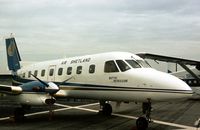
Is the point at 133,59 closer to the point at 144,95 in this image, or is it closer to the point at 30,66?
the point at 144,95

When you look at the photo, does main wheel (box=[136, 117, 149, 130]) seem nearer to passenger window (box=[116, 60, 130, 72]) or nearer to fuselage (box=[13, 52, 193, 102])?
fuselage (box=[13, 52, 193, 102])

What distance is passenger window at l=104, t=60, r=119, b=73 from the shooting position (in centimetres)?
1344

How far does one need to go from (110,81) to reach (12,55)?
1095 centimetres

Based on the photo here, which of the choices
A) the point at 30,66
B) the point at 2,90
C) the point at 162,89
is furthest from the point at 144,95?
the point at 30,66

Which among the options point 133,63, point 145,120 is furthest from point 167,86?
point 133,63

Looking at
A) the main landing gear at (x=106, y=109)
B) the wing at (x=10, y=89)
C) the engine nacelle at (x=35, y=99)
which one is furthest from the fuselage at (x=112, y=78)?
the main landing gear at (x=106, y=109)

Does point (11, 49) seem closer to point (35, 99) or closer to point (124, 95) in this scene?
point (35, 99)

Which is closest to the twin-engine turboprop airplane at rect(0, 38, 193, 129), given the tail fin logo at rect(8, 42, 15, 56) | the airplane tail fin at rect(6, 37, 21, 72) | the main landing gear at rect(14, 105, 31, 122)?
the main landing gear at rect(14, 105, 31, 122)

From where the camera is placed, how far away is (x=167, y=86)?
11.4 meters

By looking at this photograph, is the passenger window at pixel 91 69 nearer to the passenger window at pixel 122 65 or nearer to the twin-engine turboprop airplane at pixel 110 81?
the twin-engine turboprop airplane at pixel 110 81

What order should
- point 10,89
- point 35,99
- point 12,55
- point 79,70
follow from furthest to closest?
point 12,55, point 79,70, point 10,89, point 35,99

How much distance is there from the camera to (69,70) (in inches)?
624

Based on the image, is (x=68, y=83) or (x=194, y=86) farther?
(x=194, y=86)

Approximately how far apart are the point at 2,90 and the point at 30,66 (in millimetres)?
4526
